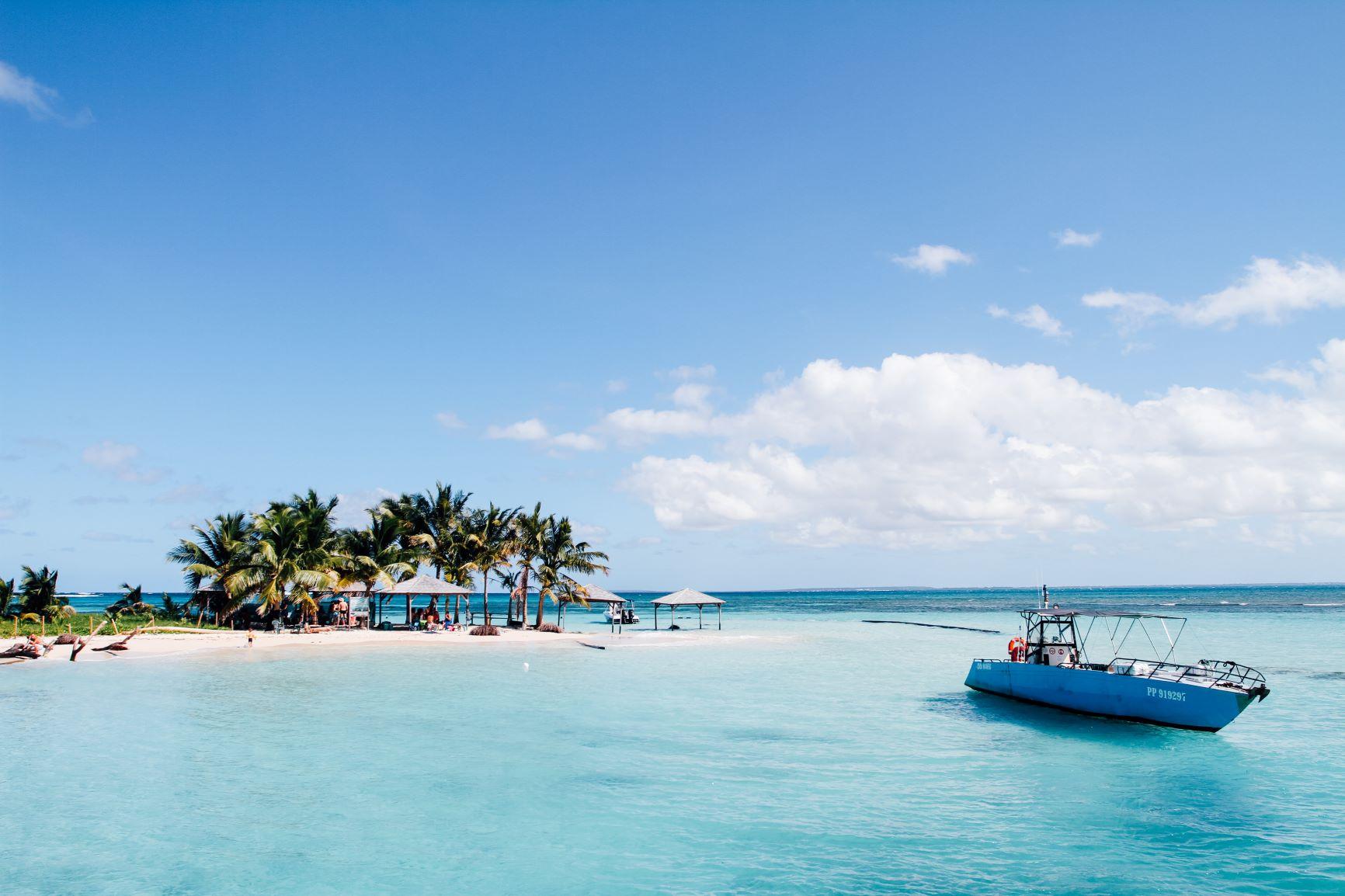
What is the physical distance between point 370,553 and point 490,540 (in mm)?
6528

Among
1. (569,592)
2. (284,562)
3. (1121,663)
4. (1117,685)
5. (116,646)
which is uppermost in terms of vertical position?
(284,562)

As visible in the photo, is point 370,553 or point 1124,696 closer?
point 1124,696

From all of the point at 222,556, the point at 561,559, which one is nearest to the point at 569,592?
the point at 561,559

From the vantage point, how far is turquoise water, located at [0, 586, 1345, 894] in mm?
9562

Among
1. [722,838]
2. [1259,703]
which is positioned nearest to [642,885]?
[722,838]

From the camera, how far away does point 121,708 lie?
62.6 feet

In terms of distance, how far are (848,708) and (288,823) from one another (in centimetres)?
1355

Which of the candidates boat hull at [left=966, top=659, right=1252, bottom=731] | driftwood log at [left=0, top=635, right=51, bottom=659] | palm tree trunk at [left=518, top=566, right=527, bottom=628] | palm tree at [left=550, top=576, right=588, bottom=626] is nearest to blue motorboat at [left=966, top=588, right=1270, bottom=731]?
boat hull at [left=966, top=659, right=1252, bottom=731]

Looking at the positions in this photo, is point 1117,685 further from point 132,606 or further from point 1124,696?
point 132,606

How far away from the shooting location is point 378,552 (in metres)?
42.6

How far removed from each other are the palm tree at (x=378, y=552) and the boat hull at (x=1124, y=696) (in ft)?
102

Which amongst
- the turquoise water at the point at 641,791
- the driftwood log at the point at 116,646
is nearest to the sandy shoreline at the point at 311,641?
the driftwood log at the point at 116,646

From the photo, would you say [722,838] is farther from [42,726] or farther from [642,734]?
[42,726]

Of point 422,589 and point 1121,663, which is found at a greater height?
point 422,589
